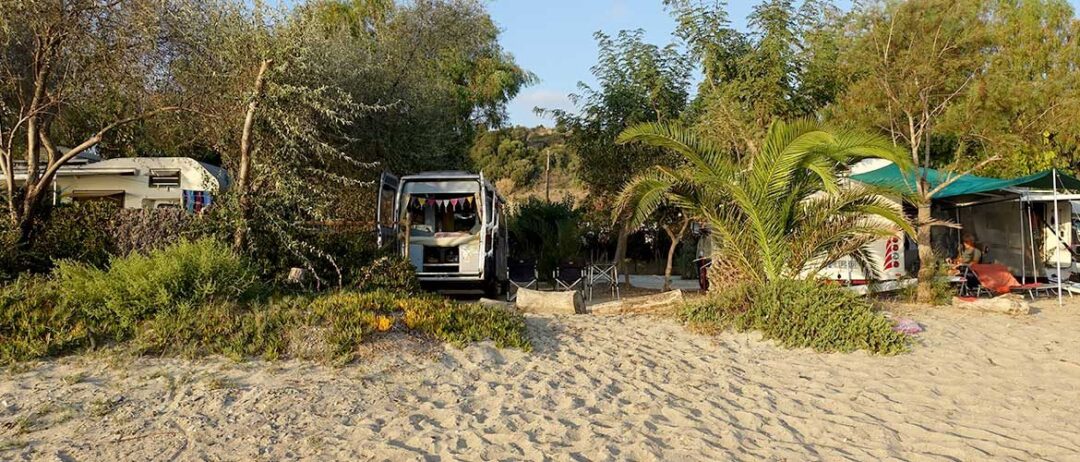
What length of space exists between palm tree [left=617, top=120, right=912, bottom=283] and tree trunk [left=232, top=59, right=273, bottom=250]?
14.0 feet

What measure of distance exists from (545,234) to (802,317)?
9337 mm

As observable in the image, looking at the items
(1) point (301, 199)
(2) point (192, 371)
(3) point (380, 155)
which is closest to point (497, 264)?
(3) point (380, 155)

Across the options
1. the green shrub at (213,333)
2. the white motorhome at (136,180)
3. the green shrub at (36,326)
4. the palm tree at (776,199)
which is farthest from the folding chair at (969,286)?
the white motorhome at (136,180)

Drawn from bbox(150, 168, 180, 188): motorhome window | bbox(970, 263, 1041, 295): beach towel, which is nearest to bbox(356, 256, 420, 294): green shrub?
bbox(150, 168, 180, 188): motorhome window

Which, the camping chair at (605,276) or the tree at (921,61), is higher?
the tree at (921,61)

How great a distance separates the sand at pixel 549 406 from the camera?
450cm

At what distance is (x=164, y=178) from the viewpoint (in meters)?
13.4

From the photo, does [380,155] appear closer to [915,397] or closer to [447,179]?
[447,179]

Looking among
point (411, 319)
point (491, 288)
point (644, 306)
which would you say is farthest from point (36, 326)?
point (491, 288)

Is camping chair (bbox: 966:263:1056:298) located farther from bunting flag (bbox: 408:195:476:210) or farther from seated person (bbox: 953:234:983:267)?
bunting flag (bbox: 408:195:476:210)

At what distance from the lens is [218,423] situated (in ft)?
15.3

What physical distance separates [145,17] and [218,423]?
4.91 m

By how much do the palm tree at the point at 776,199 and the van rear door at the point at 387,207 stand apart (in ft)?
13.2

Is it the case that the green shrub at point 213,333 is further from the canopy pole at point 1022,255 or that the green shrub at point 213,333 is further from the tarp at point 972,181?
the canopy pole at point 1022,255
